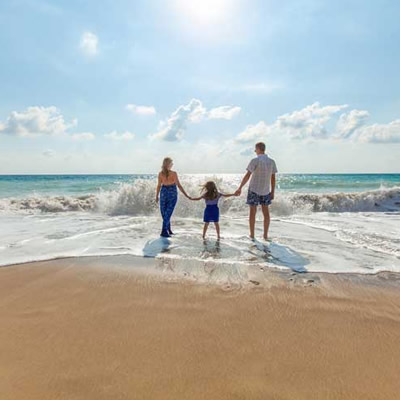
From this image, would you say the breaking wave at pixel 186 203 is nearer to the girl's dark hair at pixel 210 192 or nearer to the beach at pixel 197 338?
the girl's dark hair at pixel 210 192

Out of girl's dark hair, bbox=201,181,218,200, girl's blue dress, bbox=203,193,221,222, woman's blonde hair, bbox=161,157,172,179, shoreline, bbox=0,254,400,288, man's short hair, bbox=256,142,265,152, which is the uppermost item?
man's short hair, bbox=256,142,265,152

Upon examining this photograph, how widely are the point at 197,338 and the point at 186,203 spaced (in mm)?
9788

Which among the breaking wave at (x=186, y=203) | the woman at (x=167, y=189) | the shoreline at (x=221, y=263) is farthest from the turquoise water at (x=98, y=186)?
the shoreline at (x=221, y=263)

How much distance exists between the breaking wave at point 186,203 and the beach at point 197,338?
8.31 metres

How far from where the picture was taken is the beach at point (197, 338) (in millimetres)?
1886

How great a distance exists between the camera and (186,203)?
1216 centimetres

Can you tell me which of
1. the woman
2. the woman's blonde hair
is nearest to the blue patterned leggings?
the woman

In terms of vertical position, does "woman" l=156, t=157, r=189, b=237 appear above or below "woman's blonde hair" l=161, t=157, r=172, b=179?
below

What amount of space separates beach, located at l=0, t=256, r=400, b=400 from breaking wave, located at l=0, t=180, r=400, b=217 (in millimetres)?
8311

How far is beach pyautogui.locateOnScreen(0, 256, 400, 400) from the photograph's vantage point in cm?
189

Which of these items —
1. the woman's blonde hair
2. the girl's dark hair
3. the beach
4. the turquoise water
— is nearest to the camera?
the beach

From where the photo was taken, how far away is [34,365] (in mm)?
2068

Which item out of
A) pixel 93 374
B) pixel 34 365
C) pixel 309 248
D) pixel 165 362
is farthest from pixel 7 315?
pixel 309 248

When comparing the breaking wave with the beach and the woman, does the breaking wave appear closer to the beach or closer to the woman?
the woman
